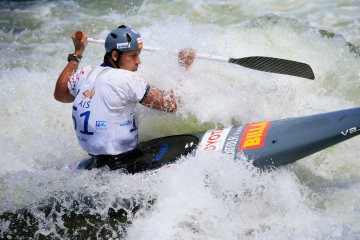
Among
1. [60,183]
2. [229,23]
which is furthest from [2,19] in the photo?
[60,183]

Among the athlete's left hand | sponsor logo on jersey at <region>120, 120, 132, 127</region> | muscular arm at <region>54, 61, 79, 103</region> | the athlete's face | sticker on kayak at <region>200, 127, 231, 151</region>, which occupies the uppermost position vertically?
the athlete's face

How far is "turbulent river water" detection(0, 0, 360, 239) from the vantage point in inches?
165

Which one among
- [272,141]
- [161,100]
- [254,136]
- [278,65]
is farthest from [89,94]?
[278,65]

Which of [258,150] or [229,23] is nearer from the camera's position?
[258,150]

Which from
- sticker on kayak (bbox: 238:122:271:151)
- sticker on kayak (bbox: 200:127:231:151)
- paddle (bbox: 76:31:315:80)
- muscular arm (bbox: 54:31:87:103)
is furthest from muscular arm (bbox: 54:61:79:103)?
sticker on kayak (bbox: 238:122:271:151)

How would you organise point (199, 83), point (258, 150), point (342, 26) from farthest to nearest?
point (342, 26) < point (199, 83) < point (258, 150)

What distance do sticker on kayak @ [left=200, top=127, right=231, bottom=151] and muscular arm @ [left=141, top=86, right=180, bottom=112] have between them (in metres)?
0.37

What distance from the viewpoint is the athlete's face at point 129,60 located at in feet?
14.5

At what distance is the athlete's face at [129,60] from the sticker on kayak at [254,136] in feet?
3.48

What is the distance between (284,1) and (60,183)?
19.0 feet

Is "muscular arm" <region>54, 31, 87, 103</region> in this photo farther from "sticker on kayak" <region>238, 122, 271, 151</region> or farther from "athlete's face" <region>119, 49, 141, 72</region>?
"sticker on kayak" <region>238, 122, 271, 151</region>

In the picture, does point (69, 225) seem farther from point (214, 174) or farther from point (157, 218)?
point (214, 174)

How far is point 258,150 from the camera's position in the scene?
4457 millimetres

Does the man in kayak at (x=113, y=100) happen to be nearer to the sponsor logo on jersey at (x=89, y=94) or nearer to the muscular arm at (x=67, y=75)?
the sponsor logo on jersey at (x=89, y=94)
